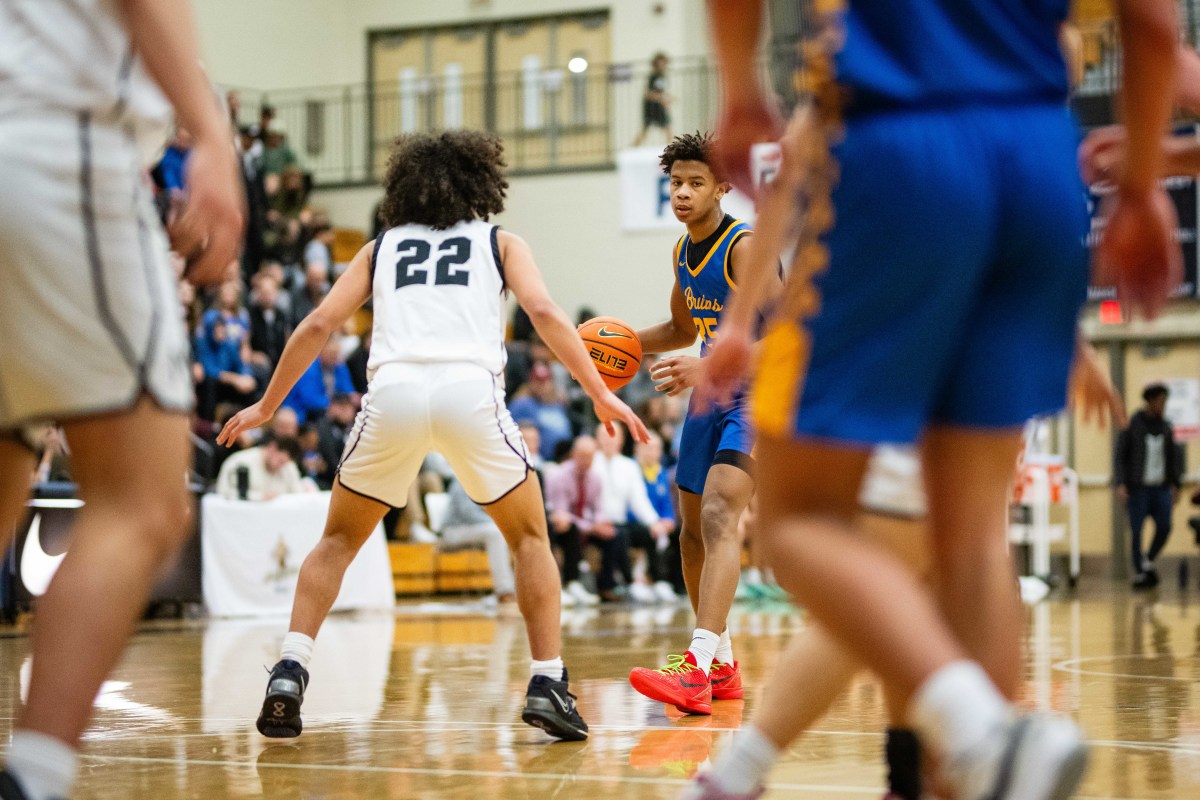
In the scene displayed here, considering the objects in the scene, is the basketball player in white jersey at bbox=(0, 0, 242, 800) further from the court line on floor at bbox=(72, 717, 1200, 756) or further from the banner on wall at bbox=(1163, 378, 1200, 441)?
the banner on wall at bbox=(1163, 378, 1200, 441)

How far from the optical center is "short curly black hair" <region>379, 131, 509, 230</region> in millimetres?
5410

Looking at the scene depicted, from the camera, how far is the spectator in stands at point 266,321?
1565cm

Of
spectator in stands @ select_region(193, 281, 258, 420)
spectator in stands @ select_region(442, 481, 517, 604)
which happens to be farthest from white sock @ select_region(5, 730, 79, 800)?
spectator in stands @ select_region(193, 281, 258, 420)

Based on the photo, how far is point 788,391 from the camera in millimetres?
2338

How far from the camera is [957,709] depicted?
6.95 ft

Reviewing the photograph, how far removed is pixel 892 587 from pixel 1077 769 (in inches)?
14.1

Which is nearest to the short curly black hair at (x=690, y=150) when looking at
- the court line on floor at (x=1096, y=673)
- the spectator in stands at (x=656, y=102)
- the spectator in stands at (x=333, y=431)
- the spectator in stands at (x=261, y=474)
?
the court line on floor at (x=1096, y=673)

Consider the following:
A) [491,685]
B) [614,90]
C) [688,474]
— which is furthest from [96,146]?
[614,90]

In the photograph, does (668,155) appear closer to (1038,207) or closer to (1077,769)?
(1038,207)

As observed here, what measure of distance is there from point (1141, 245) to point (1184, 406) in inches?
723

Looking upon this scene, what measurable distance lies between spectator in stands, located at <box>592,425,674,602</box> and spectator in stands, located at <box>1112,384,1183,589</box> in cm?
574

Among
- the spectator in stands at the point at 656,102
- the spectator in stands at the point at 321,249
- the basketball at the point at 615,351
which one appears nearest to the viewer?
the basketball at the point at 615,351

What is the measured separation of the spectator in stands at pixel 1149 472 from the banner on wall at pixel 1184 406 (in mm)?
1966

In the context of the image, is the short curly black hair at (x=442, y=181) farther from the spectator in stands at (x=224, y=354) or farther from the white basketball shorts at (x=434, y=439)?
the spectator in stands at (x=224, y=354)
